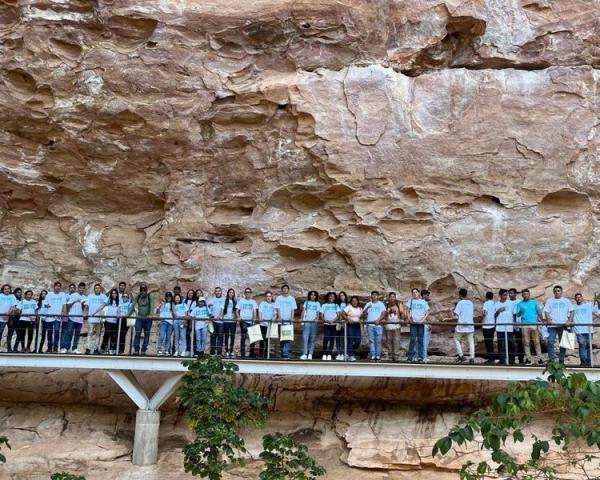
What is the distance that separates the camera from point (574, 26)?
49.0ft

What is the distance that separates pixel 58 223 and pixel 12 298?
301cm

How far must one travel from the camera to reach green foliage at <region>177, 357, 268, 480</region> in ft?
32.0

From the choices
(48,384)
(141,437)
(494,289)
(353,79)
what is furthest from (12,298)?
(494,289)

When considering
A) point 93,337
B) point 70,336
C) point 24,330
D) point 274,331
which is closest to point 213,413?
point 274,331

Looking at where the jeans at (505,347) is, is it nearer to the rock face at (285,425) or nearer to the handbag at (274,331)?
the rock face at (285,425)

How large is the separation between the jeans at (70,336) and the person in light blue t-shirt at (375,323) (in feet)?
17.7

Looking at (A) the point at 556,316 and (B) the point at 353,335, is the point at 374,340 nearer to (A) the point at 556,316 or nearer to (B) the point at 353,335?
(B) the point at 353,335

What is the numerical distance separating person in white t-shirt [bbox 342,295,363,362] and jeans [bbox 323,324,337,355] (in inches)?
10.8

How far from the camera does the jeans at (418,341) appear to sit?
40.6 feet

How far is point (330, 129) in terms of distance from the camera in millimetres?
14617

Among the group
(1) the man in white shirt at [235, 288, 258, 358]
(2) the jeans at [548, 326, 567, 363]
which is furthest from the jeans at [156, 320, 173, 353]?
(2) the jeans at [548, 326, 567, 363]

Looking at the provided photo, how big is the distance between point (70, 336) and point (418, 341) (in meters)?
6.38

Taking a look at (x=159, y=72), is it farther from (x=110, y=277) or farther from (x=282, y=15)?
(x=110, y=277)

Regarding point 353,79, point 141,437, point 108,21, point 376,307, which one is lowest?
point 141,437
